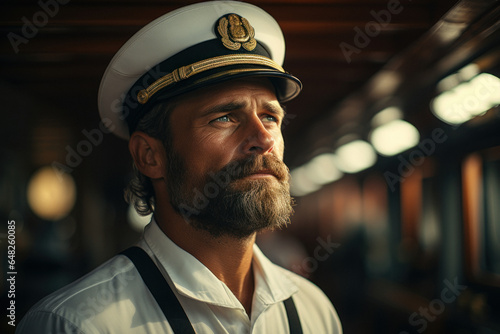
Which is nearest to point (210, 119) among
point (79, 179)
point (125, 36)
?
point (125, 36)

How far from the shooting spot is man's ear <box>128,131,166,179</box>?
1476 millimetres

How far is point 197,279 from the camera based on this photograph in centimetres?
130

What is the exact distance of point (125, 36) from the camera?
1.73 metres

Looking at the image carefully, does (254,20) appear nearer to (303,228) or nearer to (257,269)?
(257,269)

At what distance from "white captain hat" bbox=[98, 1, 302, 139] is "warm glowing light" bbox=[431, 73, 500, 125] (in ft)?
8.07

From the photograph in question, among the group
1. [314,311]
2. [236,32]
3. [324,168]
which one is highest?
[236,32]

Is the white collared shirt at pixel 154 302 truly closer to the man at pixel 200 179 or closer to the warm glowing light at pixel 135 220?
the man at pixel 200 179

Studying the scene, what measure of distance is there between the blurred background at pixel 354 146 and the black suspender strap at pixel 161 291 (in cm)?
101

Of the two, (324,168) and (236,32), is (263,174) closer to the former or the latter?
(236,32)

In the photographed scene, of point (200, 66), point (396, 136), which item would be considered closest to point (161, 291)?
point (200, 66)

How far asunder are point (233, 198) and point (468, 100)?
3186 millimetres

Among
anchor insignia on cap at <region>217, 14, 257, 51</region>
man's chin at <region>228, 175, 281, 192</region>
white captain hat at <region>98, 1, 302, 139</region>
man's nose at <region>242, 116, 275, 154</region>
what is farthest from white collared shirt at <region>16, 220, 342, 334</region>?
anchor insignia on cap at <region>217, 14, 257, 51</region>

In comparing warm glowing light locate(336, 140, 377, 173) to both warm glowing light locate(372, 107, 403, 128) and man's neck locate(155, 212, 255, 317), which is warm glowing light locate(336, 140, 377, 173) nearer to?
warm glowing light locate(372, 107, 403, 128)

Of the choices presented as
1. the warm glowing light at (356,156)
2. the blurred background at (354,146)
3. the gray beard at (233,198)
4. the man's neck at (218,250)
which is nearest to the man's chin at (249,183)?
the gray beard at (233,198)
